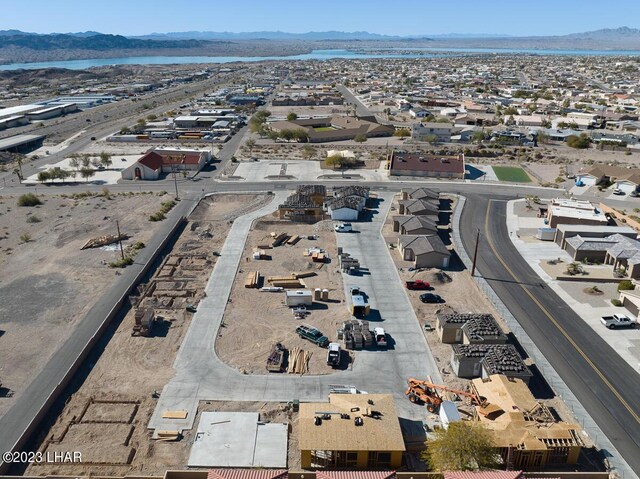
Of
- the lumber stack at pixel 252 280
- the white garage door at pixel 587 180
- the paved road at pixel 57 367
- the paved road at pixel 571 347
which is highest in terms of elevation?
the white garage door at pixel 587 180

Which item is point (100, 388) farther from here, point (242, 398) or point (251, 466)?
point (251, 466)

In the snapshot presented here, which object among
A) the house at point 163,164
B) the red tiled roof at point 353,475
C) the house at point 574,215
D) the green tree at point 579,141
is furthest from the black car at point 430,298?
the green tree at point 579,141

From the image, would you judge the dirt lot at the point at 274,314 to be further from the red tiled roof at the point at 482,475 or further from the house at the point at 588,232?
the house at the point at 588,232

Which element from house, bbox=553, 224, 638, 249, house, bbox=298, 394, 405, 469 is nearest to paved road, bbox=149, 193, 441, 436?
house, bbox=298, 394, 405, 469

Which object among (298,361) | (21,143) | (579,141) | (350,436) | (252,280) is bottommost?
(298,361)

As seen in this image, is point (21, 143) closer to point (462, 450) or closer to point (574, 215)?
point (574, 215)

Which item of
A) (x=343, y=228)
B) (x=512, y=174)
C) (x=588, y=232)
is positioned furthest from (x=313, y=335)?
(x=512, y=174)

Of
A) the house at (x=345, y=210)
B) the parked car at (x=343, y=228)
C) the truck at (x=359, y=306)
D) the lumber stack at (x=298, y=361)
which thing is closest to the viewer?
the lumber stack at (x=298, y=361)
